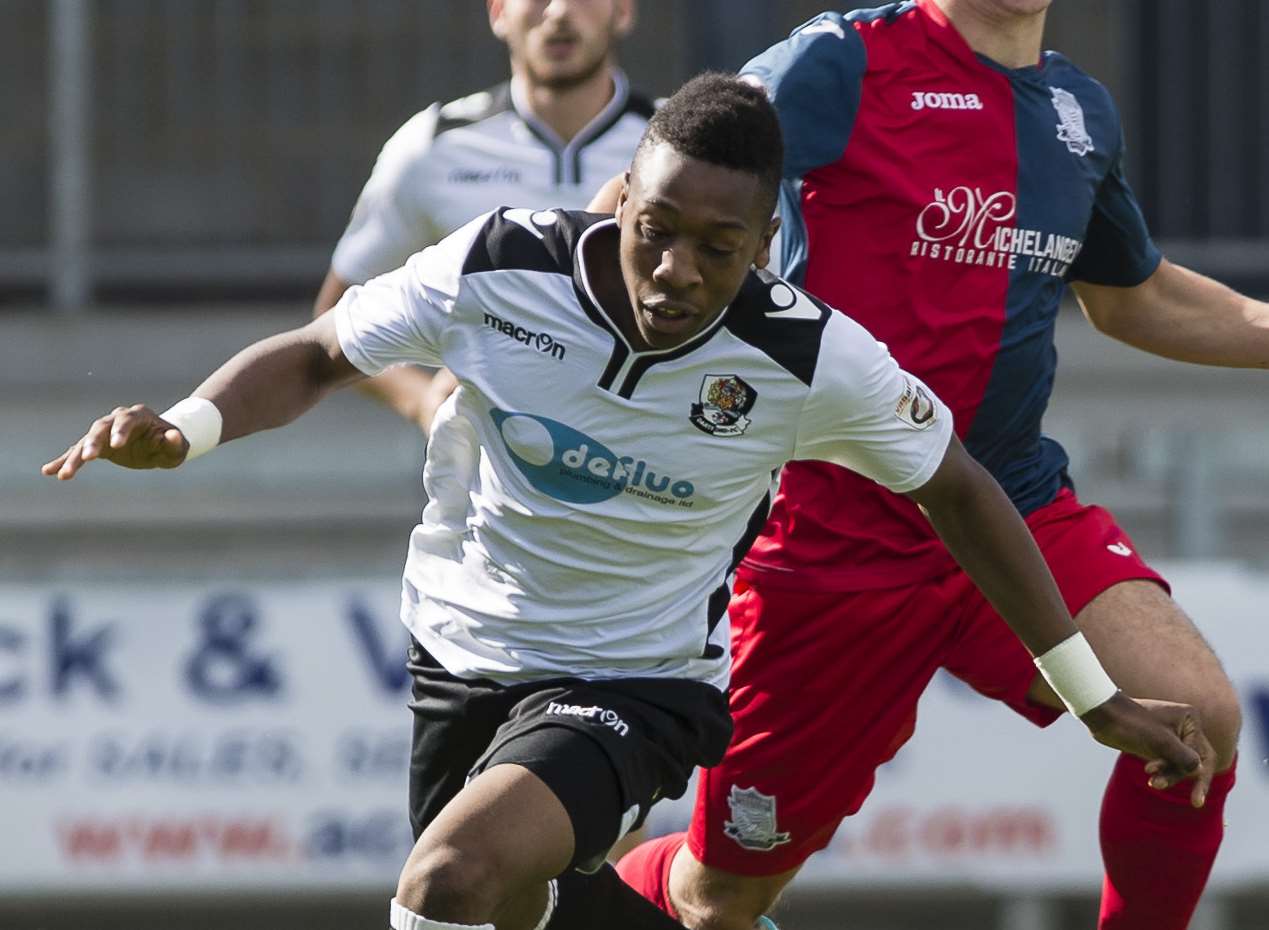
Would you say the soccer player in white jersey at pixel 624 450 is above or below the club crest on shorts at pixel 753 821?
above

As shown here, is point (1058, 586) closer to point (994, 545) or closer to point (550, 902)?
point (994, 545)

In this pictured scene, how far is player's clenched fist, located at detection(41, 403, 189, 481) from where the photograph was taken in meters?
3.45

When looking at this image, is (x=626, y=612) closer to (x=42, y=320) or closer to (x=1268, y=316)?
(x=1268, y=316)

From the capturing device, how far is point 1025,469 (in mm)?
4629

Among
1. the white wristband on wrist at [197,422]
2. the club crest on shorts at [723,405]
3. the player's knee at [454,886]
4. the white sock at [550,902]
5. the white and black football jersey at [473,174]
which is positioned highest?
the club crest on shorts at [723,405]

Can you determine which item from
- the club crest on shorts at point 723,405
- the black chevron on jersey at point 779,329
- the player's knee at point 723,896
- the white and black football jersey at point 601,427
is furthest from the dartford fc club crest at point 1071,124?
the player's knee at point 723,896

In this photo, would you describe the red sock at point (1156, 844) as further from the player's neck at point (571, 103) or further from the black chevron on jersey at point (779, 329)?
the player's neck at point (571, 103)

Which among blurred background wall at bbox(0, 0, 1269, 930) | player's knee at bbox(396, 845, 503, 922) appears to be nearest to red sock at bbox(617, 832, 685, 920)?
player's knee at bbox(396, 845, 503, 922)

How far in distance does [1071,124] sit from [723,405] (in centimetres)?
115

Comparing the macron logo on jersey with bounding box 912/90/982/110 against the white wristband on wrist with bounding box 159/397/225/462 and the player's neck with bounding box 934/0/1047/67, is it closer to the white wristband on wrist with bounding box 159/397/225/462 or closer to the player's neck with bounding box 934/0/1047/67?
the player's neck with bounding box 934/0/1047/67

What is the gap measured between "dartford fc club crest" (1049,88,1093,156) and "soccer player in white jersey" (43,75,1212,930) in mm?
855

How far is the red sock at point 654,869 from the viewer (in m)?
5.14

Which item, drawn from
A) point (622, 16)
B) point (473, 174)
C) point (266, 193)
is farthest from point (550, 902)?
point (266, 193)

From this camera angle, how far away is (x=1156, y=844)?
442cm
